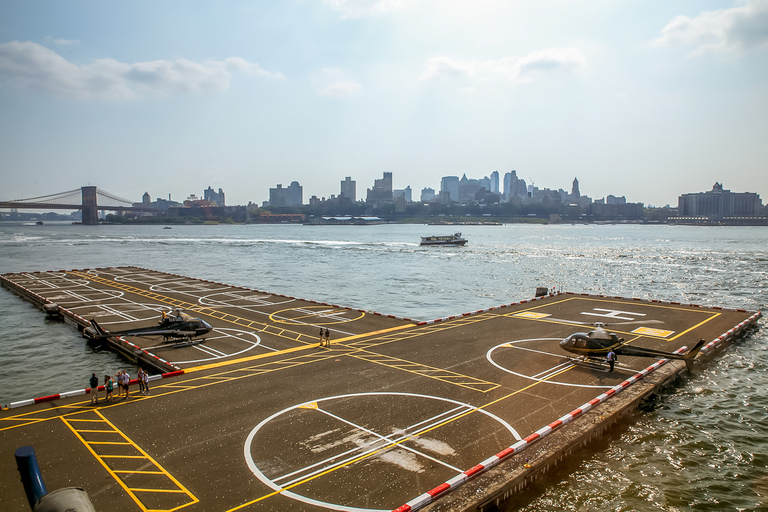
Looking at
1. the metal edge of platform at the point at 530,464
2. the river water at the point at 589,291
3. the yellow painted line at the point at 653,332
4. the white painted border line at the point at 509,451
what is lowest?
the river water at the point at 589,291

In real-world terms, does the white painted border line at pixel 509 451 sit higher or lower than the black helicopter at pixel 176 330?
lower

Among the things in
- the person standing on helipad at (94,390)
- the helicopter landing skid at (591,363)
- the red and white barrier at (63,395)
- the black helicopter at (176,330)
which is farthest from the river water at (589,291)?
the person standing on helipad at (94,390)

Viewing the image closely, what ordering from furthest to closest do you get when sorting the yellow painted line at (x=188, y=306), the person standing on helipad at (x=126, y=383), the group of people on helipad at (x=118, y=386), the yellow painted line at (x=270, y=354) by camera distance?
the yellow painted line at (x=188, y=306), the yellow painted line at (x=270, y=354), the person standing on helipad at (x=126, y=383), the group of people on helipad at (x=118, y=386)

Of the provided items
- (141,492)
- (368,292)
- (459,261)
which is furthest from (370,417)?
(459,261)

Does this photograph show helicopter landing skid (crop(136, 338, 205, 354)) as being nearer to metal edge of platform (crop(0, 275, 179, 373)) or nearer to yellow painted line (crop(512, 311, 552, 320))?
metal edge of platform (crop(0, 275, 179, 373))

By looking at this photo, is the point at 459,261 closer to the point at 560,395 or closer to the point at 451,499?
the point at 560,395

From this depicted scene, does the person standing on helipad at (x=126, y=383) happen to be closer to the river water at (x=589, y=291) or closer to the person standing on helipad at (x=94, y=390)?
the person standing on helipad at (x=94, y=390)

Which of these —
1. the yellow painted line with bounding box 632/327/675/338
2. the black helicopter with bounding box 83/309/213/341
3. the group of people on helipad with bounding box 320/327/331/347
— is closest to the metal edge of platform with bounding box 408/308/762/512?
the yellow painted line with bounding box 632/327/675/338

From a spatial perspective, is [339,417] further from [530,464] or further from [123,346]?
[123,346]
